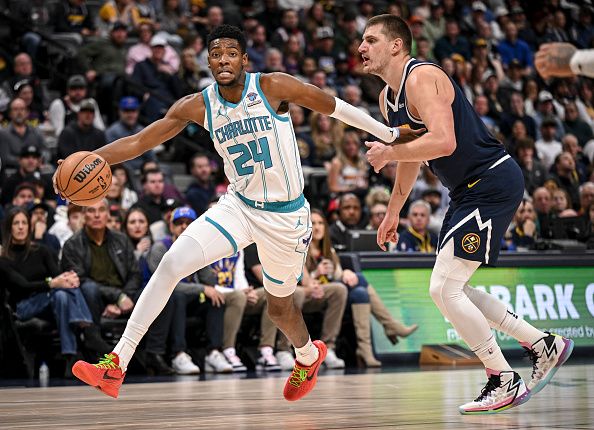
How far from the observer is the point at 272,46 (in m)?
16.9

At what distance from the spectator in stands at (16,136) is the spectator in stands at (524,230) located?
19.1ft

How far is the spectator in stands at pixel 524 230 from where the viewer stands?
13.0 meters

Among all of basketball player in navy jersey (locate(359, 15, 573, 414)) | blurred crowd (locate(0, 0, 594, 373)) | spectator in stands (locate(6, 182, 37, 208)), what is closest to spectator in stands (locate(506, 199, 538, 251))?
blurred crowd (locate(0, 0, 594, 373))

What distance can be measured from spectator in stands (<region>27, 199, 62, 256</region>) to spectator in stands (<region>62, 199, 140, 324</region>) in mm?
341

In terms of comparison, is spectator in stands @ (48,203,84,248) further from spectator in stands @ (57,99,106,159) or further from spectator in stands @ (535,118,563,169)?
spectator in stands @ (535,118,563,169)

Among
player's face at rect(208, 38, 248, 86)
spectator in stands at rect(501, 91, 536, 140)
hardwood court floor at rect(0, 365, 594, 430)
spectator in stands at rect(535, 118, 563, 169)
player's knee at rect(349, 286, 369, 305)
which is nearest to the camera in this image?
hardwood court floor at rect(0, 365, 594, 430)

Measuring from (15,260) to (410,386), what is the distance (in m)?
4.05

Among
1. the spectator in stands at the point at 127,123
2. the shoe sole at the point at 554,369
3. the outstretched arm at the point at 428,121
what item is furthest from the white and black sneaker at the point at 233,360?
the outstretched arm at the point at 428,121

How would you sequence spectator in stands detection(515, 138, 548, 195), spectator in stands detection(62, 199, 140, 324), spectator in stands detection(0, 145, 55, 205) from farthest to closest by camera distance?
spectator in stands detection(515, 138, 548, 195) → spectator in stands detection(0, 145, 55, 205) → spectator in stands detection(62, 199, 140, 324)

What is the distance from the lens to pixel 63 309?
9680 mm

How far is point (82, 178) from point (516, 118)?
12.3 m

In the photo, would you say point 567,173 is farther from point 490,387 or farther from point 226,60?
point 226,60

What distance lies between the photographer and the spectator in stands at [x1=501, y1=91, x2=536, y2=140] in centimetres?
1722

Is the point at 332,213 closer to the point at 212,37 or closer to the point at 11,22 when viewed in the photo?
the point at 11,22
